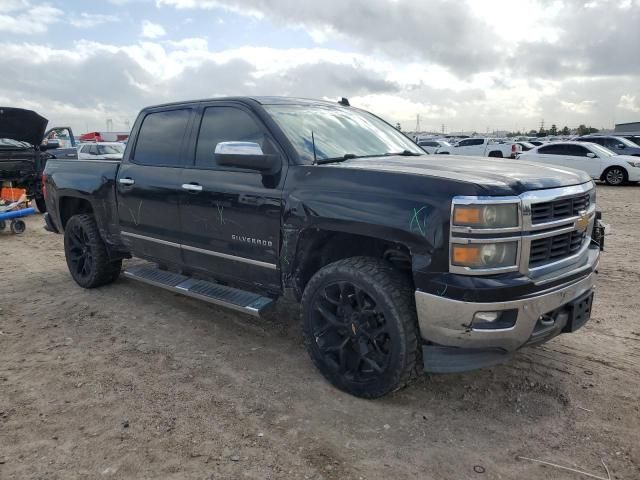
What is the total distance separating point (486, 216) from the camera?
273 centimetres

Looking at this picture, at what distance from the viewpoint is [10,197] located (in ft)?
33.2

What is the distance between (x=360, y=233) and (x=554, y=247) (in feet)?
3.71

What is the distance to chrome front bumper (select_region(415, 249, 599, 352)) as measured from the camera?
280cm

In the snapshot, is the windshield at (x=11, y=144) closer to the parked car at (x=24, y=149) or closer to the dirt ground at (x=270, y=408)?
the parked car at (x=24, y=149)

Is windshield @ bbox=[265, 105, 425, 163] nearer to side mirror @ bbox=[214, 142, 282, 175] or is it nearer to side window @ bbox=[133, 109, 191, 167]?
side mirror @ bbox=[214, 142, 282, 175]

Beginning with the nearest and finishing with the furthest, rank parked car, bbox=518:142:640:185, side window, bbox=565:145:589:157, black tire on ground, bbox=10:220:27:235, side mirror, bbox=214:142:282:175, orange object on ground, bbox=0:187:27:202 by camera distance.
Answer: side mirror, bbox=214:142:282:175, black tire on ground, bbox=10:220:27:235, orange object on ground, bbox=0:187:27:202, parked car, bbox=518:142:640:185, side window, bbox=565:145:589:157

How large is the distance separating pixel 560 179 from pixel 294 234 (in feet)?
5.53

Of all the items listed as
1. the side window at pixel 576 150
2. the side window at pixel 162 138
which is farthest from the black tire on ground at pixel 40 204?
the side window at pixel 576 150

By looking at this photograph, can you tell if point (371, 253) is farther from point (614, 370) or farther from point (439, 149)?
point (439, 149)

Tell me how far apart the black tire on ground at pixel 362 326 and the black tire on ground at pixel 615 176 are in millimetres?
16992

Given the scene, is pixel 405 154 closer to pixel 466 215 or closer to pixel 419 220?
pixel 419 220

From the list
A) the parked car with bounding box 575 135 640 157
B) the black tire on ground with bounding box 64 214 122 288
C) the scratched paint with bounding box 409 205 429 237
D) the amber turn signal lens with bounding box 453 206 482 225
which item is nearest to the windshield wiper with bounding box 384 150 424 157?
the scratched paint with bounding box 409 205 429 237

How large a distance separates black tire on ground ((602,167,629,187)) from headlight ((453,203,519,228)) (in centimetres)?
1698

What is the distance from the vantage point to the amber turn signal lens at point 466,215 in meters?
2.72
